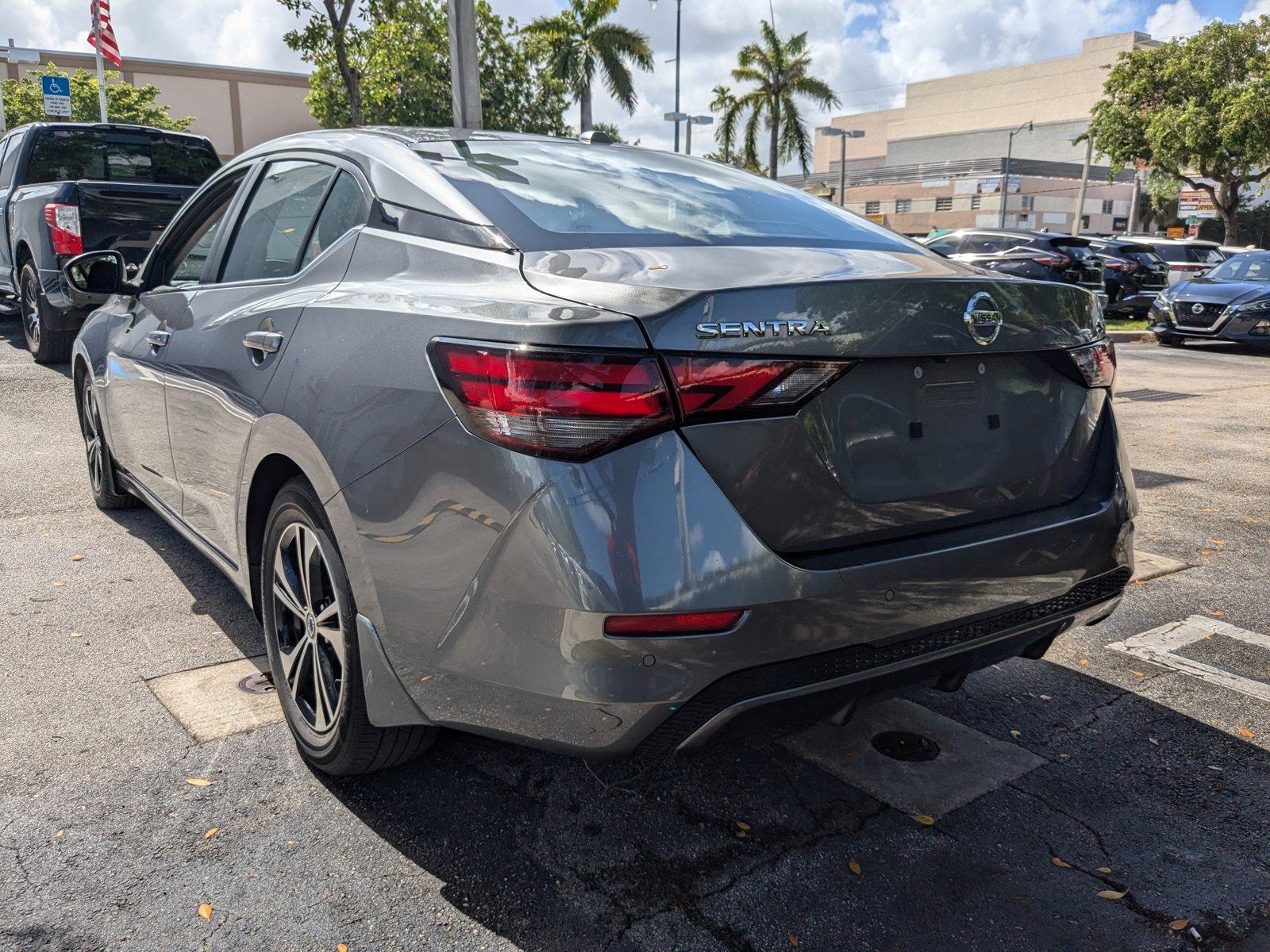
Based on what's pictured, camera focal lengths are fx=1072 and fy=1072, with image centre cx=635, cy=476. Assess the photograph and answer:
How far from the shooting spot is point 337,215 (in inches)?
119

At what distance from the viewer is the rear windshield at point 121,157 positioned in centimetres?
1039

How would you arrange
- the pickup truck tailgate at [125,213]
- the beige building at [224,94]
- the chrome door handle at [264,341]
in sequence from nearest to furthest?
the chrome door handle at [264,341] < the pickup truck tailgate at [125,213] < the beige building at [224,94]

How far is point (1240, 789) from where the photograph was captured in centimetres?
296

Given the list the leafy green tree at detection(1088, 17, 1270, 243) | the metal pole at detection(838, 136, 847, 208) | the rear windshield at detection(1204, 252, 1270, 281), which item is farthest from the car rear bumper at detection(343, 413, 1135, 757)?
the leafy green tree at detection(1088, 17, 1270, 243)

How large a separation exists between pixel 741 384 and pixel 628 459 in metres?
0.27

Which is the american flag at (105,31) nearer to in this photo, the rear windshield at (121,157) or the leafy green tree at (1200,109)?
the rear windshield at (121,157)

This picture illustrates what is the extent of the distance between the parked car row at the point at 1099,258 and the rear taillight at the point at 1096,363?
12.0 meters

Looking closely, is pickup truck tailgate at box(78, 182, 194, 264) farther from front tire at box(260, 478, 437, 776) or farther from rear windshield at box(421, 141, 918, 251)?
front tire at box(260, 478, 437, 776)

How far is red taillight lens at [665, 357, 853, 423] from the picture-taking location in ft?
6.76

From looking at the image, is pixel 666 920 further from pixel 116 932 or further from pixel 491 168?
pixel 491 168

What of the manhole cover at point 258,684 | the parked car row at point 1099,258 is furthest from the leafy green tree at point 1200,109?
the manhole cover at point 258,684

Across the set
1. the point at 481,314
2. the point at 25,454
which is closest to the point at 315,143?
the point at 481,314

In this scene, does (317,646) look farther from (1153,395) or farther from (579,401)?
(1153,395)

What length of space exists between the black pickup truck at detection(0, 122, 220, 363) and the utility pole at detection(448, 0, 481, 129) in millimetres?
2350
